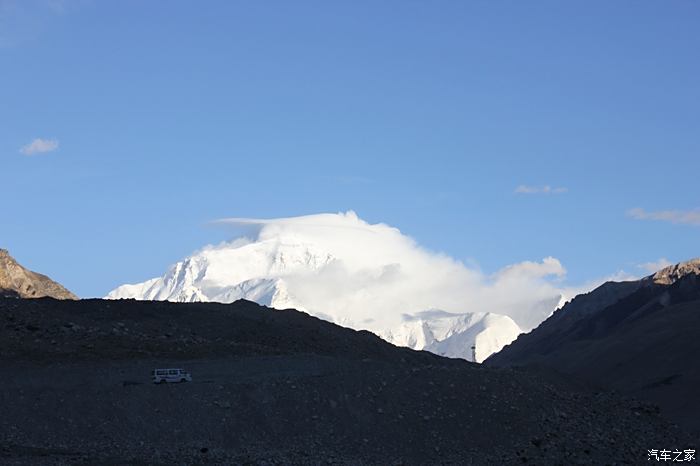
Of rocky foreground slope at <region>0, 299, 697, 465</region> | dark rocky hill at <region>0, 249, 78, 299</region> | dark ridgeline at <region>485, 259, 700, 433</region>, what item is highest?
dark rocky hill at <region>0, 249, 78, 299</region>

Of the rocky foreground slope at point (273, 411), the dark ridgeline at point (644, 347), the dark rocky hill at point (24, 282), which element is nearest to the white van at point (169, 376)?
the rocky foreground slope at point (273, 411)

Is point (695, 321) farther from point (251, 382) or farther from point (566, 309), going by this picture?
point (566, 309)

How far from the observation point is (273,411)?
48.2 meters

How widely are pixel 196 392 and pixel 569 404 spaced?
58.0 ft

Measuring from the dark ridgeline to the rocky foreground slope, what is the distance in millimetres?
11559

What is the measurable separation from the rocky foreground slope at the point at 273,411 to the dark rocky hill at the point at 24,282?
90.0 metres

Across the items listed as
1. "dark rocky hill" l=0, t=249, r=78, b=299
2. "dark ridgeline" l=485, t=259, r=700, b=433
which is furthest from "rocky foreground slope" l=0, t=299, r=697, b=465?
"dark rocky hill" l=0, t=249, r=78, b=299

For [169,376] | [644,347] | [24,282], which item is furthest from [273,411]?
[24,282]

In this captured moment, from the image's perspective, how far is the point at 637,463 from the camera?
156 ft

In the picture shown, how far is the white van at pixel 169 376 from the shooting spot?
2011 inches

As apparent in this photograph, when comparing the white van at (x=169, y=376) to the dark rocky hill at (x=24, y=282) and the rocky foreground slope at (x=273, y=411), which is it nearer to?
the rocky foreground slope at (x=273, y=411)

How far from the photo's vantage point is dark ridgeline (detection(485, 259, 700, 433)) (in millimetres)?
71438

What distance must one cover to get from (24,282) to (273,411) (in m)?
112

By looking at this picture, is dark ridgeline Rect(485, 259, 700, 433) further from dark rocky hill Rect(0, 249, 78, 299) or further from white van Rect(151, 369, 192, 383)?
dark rocky hill Rect(0, 249, 78, 299)
